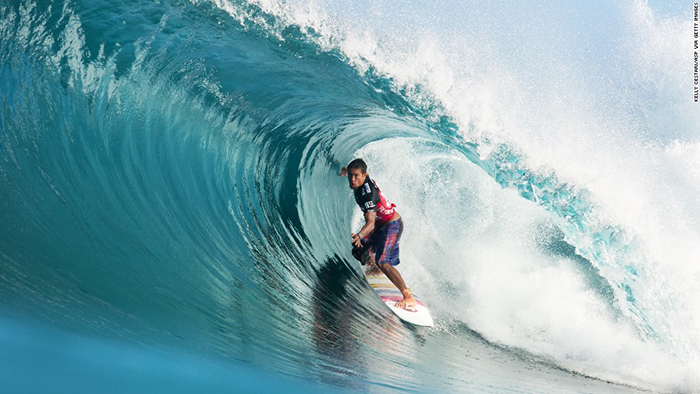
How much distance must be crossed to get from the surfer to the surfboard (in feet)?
0.25

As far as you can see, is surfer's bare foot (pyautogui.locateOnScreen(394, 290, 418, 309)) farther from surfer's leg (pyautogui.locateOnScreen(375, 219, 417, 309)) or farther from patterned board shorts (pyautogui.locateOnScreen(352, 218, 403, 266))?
patterned board shorts (pyautogui.locateOnScreen(352, 218, 403, 266))

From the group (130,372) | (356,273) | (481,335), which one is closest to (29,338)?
(130,372)

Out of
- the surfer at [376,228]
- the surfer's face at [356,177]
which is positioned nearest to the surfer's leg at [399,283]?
the surfer at [376,228]

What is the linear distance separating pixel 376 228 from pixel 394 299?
0.92 metres

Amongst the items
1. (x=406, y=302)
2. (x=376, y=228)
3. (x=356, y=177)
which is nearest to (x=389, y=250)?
(x=376, y=228)

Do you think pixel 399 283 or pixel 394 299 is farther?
pixel 394 299

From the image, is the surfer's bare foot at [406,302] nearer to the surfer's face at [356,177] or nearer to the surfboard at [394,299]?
the surfboard at [394,299]

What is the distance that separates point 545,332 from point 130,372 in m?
4.54

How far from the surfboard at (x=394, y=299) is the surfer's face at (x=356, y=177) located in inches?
57.4

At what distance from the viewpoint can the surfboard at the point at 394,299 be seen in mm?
5316

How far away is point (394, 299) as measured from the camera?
558 cm

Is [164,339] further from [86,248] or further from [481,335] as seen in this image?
[481,335]

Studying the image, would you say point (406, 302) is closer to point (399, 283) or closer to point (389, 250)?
point (399, 283)

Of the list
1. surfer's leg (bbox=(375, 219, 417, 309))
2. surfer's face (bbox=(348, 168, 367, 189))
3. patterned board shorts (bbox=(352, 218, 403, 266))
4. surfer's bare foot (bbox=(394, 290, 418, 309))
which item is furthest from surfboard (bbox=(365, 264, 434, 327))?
surfer's face (bbox=(348, 168, 367, 189))
